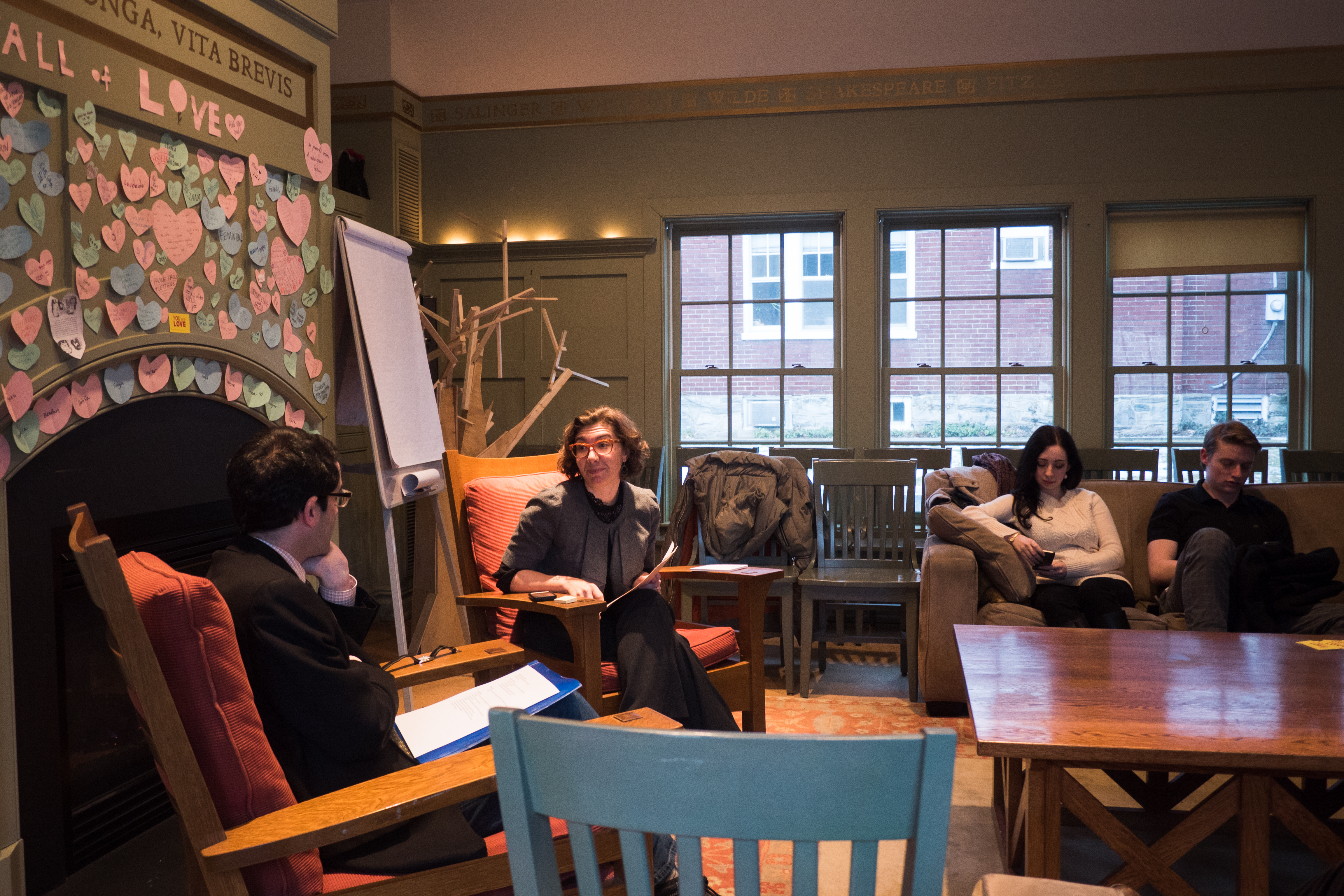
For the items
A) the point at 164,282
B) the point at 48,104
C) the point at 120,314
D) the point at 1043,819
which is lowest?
the point at 1043,819

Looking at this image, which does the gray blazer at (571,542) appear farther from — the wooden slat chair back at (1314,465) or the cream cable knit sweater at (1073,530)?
the wooden slat chair back at (1314,465)

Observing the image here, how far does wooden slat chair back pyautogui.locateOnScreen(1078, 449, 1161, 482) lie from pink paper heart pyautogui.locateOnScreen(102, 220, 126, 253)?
4290 mm

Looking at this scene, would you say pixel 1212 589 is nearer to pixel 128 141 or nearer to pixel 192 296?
pixel 192 296

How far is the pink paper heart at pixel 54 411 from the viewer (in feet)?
6.35

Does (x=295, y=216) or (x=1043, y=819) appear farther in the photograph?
(x=295, y=216)

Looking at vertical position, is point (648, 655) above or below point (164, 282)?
below

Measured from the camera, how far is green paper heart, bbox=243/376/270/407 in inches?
103

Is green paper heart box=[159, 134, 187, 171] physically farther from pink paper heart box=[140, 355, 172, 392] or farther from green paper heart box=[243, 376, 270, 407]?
green paper heart box=[243, 376, 270, 407]

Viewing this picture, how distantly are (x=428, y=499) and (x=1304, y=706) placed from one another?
3.18 m

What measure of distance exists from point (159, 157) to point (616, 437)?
1408mm

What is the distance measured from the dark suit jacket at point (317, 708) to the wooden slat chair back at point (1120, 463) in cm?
414

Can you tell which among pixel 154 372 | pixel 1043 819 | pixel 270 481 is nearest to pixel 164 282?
pixel 154 372

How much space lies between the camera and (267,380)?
270 cm

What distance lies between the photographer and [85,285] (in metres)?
2.02
